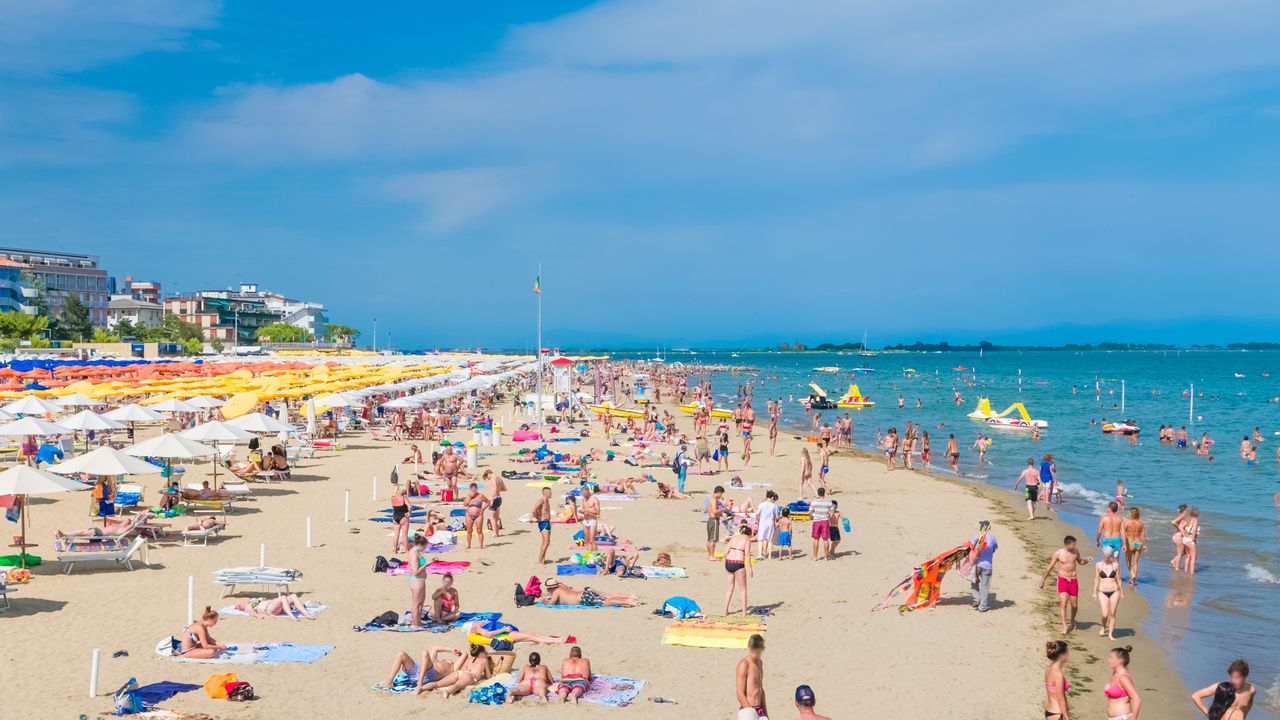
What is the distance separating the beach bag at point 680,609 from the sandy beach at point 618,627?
32cm

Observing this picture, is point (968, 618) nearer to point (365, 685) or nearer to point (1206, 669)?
point (1206, 669)

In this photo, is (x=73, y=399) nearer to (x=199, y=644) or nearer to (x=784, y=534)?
(x=199, y=644)

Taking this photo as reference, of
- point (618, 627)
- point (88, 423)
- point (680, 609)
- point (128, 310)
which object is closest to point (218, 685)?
point (618, 627)

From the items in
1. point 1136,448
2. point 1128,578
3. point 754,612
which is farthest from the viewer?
point 1136,448

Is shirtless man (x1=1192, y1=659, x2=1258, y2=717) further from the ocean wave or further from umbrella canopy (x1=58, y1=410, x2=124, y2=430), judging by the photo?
umbrella canopy (x1=58, y1=410, x2=124, y2=430)

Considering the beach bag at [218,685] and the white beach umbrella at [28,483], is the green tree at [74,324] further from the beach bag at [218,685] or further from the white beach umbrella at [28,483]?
the beach bag at [218,685]

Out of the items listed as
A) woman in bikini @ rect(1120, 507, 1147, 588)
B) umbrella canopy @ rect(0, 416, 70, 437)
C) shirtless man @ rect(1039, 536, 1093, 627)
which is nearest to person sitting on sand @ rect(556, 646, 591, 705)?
shirtless man @ rect(1039, 536, 1093, 627)

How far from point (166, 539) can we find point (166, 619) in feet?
14.8

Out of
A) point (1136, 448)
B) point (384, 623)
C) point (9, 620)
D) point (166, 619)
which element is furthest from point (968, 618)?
point (1136, 448)

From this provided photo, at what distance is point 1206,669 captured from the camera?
10.1 m

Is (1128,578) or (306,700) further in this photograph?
(1128,578)

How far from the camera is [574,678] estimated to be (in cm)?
863

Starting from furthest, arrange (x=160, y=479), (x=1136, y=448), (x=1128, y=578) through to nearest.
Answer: (x=1136, y=448) → (x=160, y=479) → (x=1128, y=578)

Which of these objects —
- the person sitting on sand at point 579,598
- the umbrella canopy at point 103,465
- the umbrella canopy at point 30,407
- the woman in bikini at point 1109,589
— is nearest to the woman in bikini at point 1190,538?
the woman in bikini at point 1109,589
